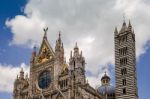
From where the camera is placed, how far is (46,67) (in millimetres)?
49312

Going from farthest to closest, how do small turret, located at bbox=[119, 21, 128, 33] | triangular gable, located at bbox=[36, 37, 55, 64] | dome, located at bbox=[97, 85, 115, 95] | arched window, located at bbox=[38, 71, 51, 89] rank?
1. dome, located at bbox=[97, 85, 115, 95]
2. small turret, located at bbox=[119, 21, 128, 33]
3. triangular gable, located at bbox=[36, 37, 55, 64]
4. arched window, located at bbox=[38, 71, 51, 89]

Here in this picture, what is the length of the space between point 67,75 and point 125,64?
919 centimetres

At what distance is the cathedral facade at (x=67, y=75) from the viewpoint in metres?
45.0

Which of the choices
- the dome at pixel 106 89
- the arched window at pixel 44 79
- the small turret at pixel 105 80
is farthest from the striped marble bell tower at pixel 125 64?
the small turret at pixel 105 80

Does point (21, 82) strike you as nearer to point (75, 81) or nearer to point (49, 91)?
point (49, 91)

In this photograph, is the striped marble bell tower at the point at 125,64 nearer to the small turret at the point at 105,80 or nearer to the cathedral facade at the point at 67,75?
the cathedral facade at the point at 67,75

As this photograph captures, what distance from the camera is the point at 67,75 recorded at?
151 feet

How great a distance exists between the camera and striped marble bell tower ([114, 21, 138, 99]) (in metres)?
47.5

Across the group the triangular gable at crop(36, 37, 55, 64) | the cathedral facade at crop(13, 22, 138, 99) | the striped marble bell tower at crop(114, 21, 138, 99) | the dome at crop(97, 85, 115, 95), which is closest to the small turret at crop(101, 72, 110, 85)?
the dome at crop(97, 85, 115, 95)

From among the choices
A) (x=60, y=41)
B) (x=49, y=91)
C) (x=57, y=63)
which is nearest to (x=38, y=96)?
(x=49, y=91)

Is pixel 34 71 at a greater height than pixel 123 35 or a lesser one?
lesser

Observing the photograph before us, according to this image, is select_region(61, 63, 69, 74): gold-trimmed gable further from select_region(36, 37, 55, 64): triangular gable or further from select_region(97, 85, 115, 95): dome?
select_region(97, 85, 115, 95): dome

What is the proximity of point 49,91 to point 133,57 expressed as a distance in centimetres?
1342

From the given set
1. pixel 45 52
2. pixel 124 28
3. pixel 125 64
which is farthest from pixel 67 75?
pixel 124 28
